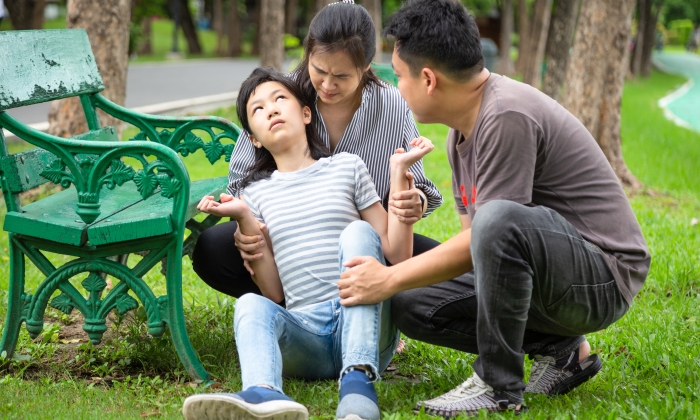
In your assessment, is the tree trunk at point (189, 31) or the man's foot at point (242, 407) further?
the tree trunk at point (189, 31)

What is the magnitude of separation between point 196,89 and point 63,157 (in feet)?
46.3

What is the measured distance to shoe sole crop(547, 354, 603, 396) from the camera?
9.62 ft

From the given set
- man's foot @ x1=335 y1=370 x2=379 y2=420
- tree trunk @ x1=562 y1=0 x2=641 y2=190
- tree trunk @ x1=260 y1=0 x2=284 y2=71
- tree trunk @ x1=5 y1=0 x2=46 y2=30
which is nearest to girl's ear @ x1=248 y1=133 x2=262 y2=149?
man's foot @ x1=335 y1=370 x2=379 y2=420

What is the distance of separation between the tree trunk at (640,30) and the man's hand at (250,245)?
91.5 ft

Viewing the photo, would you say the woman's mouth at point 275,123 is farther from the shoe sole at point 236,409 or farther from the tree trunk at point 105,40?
the tree trunk at point 105,40

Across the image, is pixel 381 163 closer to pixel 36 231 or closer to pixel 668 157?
pixel 36 231

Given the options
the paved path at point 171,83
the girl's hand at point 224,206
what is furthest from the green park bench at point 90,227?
the paved path at point 171,83

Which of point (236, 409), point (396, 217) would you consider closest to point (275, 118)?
point (396, 217)

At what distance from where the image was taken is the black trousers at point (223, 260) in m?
3.26

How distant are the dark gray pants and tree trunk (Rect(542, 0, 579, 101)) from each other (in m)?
9.71

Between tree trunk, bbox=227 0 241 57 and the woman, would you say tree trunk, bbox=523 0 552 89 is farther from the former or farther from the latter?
tree trunk, bbox=227 0 241 57

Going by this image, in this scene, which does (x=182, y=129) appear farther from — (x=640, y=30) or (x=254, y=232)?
(x=640, y=30)

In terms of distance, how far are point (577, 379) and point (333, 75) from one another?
1422 millimetres

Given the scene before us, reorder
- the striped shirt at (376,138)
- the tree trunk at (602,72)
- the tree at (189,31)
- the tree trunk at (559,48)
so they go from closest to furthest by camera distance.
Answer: the striped shirt at (376,138), the tree trunk at (602,72), the tree trunk at (559,48), the tree at (189,31)
